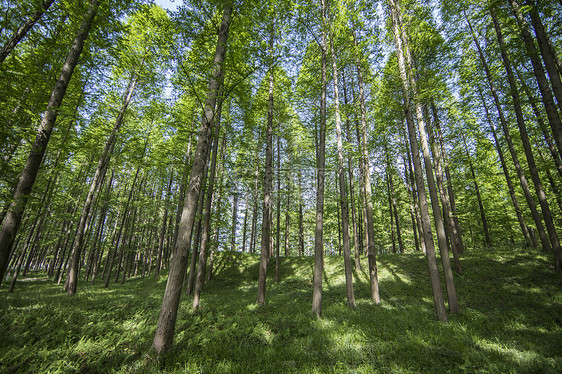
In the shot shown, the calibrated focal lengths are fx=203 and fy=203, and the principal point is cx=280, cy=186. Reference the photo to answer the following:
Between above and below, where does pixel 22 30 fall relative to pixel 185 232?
above

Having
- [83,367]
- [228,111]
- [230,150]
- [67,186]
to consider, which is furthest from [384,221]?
[67,186]

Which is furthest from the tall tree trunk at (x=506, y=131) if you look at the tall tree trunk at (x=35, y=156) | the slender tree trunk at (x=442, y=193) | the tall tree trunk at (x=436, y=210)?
the tall tree trunk at (x=35, y=156)

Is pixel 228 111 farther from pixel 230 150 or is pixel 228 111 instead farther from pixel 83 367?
pixel 83 367

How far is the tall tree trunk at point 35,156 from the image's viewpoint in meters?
5.02

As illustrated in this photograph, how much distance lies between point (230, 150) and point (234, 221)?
8707 mm

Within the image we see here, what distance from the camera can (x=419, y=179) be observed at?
8703 mm

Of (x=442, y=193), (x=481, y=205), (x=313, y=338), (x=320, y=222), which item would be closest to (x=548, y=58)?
(x=442, y=193)

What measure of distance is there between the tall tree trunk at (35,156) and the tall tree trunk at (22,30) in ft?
2.60

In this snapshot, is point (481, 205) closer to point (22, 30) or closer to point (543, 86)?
point (543, 86)

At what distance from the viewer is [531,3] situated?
20.9 feet

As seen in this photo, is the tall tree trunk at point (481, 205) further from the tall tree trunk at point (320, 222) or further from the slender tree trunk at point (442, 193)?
the tall tree trunk at point (320, 222)

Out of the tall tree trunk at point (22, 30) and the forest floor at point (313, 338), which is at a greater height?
the tall tree trunk at point (22, 30)

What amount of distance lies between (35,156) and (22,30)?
10.7ft

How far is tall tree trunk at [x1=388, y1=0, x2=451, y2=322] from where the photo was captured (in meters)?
7.68
